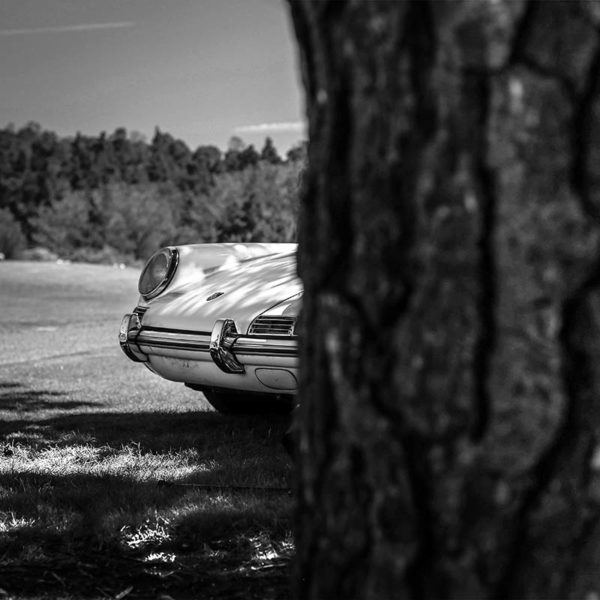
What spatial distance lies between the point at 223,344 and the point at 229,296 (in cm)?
40

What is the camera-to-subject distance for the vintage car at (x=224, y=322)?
423 cm

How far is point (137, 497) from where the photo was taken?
136 inches

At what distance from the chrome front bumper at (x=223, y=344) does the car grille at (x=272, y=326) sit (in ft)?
0.11

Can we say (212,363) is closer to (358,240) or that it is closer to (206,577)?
(206,577)

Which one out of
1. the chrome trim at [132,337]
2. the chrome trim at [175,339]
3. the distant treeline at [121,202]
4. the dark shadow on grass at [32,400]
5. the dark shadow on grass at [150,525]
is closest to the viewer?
the dark shadow on grass at [150,525]

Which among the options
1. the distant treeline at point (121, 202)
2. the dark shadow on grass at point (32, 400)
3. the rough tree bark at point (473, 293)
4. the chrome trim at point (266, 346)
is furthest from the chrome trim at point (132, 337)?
the distant treeline at point (121, 202)

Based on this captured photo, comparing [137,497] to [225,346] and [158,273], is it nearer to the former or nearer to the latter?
[225,346]

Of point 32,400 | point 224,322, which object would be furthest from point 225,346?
point 32,400

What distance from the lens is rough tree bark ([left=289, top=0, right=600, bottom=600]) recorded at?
1.14 m

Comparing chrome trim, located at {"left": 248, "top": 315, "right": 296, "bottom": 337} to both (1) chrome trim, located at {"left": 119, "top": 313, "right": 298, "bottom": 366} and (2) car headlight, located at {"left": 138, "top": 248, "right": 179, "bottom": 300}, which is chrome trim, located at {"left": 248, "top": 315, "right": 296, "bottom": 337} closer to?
(1) chrome trim, located at {"left": 119, "top": 313, "right": 298, "bottom": 366}

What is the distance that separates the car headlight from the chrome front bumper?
13.2 inches

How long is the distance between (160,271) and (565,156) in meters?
4.28

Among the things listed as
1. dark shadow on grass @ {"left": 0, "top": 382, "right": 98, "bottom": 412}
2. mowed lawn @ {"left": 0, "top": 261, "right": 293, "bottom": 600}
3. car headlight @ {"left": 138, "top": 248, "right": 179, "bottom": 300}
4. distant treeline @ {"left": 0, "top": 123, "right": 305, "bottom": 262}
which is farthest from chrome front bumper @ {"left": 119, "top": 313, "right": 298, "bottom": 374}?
distant treeline @ {"left": 0, "top": 123, "right": 305, "bottom": 262}

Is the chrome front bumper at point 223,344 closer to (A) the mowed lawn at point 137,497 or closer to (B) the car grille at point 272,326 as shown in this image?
(B) the car grille at point 272,326
